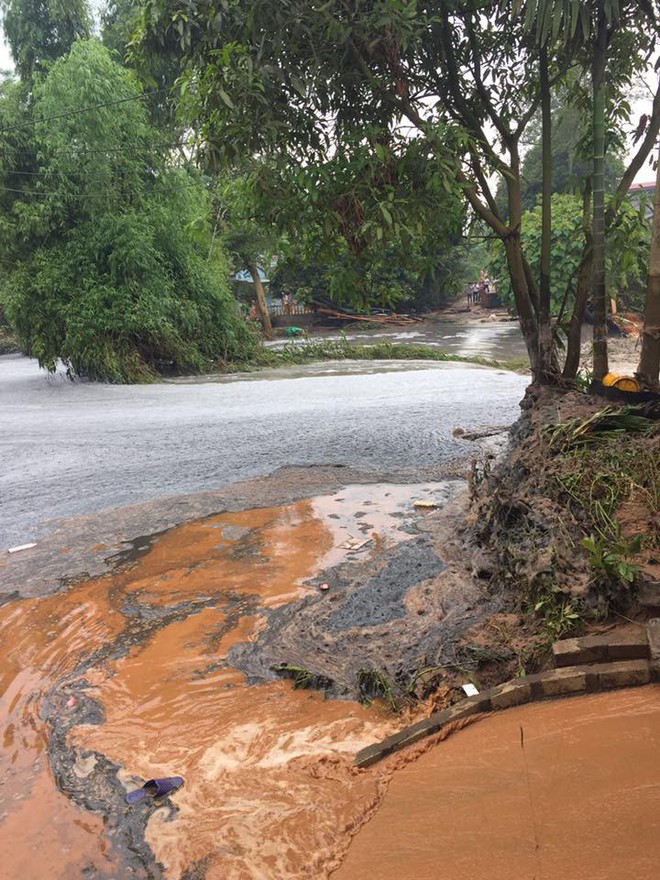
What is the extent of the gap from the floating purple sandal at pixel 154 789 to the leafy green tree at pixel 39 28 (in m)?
19.0

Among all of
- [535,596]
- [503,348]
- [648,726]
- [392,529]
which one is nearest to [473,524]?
[392,529]

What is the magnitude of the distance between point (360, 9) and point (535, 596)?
4.74 metres

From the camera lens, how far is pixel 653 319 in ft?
14.8

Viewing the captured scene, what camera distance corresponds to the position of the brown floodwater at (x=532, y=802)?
78.4 inches

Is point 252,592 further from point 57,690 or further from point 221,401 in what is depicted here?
point 221,401

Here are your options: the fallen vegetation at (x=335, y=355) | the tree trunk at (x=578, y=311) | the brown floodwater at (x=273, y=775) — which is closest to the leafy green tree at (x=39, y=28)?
the fallen vegetation at (x=335, y=355)

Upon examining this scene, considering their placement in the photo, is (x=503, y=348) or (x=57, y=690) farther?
(x=503, y=348)

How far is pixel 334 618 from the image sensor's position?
3879 millimetres

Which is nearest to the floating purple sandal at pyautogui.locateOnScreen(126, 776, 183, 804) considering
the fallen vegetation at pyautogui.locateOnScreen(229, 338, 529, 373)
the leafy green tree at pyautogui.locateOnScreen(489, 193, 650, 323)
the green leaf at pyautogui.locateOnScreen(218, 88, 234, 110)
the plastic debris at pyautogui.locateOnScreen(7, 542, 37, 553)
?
the plastic debris at pyautogui.locateOnScreen(7, 542, 37, 553)

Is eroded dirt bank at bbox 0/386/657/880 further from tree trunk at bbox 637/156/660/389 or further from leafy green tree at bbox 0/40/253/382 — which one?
A: leafy green tree at bbox 0/40/253/382

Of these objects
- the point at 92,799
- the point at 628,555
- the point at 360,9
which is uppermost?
the point at 360,9

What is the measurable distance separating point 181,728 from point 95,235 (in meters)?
14.7

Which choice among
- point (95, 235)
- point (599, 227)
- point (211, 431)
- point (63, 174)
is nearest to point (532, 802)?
point (599, 227)

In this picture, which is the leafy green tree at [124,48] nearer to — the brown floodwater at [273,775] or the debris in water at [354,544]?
the debris in water at [354,544]
